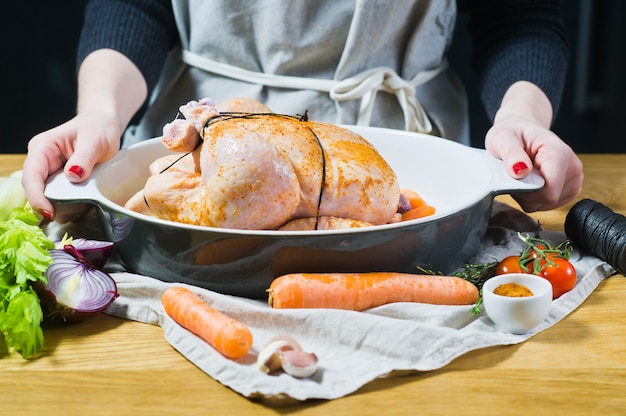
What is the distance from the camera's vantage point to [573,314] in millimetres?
1233

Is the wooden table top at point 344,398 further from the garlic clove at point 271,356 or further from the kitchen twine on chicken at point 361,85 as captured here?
the kitchen twine on chicken at point 361,85

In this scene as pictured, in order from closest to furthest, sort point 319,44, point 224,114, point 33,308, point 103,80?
point 33,308 < point 224,114 < point 103,80 < point 319,44

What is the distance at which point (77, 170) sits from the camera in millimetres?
1407

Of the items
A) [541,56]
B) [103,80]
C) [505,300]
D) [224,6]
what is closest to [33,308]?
[505,300]

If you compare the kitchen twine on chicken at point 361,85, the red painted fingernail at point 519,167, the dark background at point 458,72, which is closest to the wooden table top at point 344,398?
the red painted fingernail at point 519,167

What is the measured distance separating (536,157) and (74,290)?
90cm

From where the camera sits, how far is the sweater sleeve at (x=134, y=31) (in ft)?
6.53

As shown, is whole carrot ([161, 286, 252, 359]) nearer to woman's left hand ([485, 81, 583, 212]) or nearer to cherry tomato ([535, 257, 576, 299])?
cherry tomato ([535, 257, 576, 299])

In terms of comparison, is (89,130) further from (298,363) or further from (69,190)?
(298,363)

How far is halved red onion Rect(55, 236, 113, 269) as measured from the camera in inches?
51.7

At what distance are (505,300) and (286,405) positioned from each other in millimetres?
369

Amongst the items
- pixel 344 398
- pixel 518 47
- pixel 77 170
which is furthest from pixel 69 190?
pixel 518 47

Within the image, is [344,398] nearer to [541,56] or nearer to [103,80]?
[103,80]

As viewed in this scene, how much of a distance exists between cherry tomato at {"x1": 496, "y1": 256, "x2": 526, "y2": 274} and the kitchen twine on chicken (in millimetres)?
698
